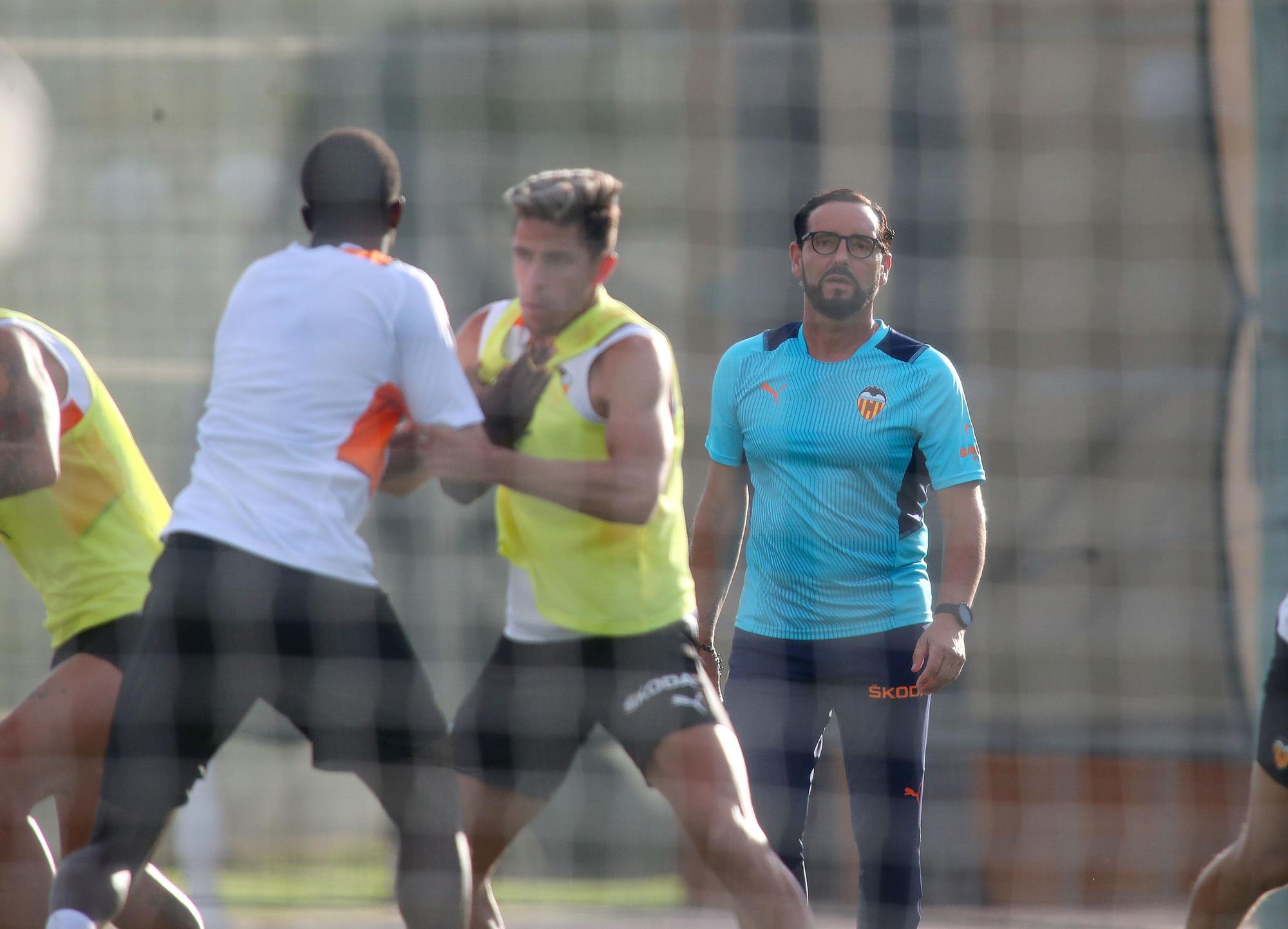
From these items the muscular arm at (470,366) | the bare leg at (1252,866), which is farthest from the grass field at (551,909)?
the muscular arm at (470,366)

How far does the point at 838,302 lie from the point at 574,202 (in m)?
0.65

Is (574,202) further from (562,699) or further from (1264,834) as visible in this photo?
(1264,834)

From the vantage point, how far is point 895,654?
2.99 metres

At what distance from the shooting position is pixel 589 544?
106 inches

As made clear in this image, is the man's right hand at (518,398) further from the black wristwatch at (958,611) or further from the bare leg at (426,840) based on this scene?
the black wristwatch at (958,611)

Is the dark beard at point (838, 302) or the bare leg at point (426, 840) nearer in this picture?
the bare leg at point (426, 840)

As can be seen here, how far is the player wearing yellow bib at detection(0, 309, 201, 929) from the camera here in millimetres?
2734

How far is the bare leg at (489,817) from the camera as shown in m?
2.71

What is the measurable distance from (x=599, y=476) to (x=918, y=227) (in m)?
3.20

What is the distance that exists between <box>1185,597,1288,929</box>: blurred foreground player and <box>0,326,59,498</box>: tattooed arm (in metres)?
2.37

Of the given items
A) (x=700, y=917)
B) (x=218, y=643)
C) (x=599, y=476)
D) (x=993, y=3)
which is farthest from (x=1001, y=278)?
(x=218, y=643)

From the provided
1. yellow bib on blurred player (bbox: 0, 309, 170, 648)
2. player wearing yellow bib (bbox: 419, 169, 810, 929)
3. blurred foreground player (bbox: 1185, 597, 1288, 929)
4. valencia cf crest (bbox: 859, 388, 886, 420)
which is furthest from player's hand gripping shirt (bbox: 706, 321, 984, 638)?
yellow bib on blurred player (bbox: 0, 309, 170, 648)

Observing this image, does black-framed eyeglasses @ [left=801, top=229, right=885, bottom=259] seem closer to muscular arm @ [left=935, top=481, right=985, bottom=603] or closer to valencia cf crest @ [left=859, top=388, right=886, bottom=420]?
valencia cf crest @ [left=859, top=388, right=886, bottom=420]

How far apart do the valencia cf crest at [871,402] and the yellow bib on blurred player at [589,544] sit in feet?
1.55
